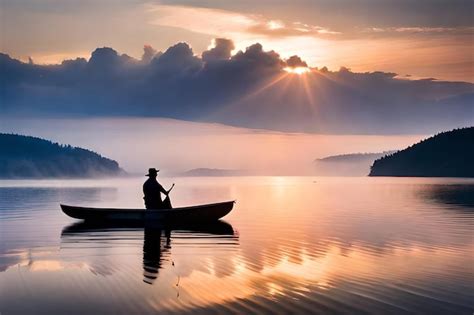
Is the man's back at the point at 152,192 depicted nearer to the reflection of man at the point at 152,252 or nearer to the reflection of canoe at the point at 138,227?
the reflection of canoe at the point at 138,227

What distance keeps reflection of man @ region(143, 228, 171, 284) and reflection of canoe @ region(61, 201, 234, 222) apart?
1.50 m

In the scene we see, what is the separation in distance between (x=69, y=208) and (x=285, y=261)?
2589cm

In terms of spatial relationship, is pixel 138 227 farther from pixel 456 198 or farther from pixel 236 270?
pixel 456 198

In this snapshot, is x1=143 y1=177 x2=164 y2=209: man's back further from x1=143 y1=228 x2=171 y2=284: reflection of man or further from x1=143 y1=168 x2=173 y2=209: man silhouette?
x1=143 y1=228 x2=171 y2=284: reflection of man

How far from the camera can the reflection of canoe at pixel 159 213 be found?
4217 centimetres

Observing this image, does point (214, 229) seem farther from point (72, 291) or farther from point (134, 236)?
point (72, 291)

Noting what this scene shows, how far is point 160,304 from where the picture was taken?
1681cm

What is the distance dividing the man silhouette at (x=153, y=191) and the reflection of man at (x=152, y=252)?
2.28 metres

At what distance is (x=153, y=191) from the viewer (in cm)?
4169

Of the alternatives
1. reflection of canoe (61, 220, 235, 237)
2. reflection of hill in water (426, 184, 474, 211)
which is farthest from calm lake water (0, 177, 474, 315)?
reflection of hill in water (426, 184, 474, 211)

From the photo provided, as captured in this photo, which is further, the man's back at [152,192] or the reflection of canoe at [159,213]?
the reflection of canoe at [159,213]

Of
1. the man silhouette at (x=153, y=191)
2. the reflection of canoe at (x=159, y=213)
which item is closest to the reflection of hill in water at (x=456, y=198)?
the reflection of canoe at (x=159, y=213)

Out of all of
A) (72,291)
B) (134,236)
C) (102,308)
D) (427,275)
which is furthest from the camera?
(134,236)

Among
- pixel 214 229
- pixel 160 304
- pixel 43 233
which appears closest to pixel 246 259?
pixel 160 304
